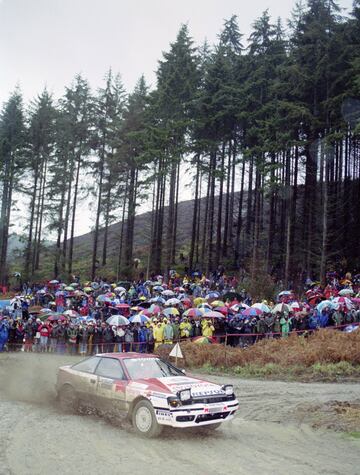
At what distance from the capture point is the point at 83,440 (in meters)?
8.55

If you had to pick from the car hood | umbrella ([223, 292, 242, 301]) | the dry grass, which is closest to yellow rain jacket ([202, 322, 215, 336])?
the dry grass

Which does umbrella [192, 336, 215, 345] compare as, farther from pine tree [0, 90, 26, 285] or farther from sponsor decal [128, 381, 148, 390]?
pine tree [0, 90, 26, 285]

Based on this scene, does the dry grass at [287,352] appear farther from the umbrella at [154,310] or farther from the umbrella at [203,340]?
the umbrella at [154,310]

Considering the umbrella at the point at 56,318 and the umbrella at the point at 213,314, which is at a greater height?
the umbrella at the point at 213,314

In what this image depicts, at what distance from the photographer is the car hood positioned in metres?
9.11

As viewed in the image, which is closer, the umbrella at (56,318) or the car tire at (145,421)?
the car tire at (145,421)

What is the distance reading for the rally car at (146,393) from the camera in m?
8.81

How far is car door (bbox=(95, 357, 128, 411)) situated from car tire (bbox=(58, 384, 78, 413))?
960 millimetres

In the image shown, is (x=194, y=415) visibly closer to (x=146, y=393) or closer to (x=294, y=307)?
(x=146, y=393)

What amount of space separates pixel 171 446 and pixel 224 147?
37514 mm

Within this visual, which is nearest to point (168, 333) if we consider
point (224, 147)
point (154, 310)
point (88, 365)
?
point (154, 310)

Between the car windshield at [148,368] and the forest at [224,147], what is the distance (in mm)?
20597

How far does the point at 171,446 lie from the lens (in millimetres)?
8367

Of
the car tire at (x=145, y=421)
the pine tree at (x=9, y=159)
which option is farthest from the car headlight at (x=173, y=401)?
the pine tree at (x=9, y=159)
